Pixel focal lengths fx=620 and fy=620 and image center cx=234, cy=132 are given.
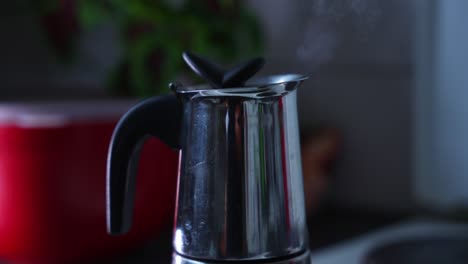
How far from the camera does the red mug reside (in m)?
0.57

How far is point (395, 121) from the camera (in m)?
0.80

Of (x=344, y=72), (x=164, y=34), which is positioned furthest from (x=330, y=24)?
(x=164, y=34)

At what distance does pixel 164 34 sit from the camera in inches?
27.4

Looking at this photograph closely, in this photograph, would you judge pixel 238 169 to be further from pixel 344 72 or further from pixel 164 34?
pixel 344 72

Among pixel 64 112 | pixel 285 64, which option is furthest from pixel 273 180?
pixel 285 64

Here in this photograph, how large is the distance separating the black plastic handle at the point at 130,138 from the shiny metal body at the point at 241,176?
0.02 metres

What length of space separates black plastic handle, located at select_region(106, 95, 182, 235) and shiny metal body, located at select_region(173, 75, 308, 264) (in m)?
0.02

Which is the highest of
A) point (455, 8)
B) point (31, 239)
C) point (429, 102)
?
point (455, 8)

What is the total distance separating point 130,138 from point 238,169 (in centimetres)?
8

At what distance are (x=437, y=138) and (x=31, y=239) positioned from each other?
18.2 inches

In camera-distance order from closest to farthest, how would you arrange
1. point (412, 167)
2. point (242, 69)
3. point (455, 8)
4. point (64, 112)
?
1. point (242, 69)
2. point (64, 112)
3. point (455, 8)
4. point (412, 167)

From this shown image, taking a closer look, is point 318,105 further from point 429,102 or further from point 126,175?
point 126,175

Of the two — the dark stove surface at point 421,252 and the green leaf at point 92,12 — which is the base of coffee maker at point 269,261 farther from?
the green leaf at point 92,12

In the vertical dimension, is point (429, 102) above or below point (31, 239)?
above
